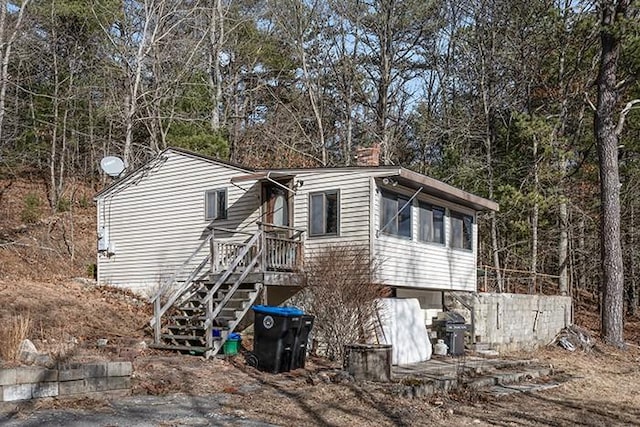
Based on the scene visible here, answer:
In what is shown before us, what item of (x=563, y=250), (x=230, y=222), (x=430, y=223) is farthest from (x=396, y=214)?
(x=563, y=250)

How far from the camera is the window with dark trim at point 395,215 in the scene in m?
14.1

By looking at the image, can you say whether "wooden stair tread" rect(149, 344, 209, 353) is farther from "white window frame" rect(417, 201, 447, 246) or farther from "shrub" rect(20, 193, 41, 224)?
"shrub" rect(20, 193, 41, 224)

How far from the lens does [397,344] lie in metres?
13.4

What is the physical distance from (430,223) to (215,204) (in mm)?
5164

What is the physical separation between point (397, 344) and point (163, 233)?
6.93 meters

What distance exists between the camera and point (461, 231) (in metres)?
17.6

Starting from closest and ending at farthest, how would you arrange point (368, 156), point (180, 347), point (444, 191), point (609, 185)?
point (180, 347) < point (444, 191) < point (368, 156) < point (609, 185)

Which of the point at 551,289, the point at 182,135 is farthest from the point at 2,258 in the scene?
the point at 551,289

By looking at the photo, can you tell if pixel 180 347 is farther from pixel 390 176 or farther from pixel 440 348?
pixel 440 348

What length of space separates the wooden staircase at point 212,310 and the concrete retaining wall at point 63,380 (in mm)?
3245

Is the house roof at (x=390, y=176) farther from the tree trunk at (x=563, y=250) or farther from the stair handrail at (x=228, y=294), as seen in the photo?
the tree trunk at (x=563, y=250)

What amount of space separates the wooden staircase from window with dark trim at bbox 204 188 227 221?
188 centimetres

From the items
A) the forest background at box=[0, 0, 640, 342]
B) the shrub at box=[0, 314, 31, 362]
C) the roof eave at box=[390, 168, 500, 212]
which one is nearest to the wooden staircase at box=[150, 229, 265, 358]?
the roof eave at box=[390, 168, 500, 212]

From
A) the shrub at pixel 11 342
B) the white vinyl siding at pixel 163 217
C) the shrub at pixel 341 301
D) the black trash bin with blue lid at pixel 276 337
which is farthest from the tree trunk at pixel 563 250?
the shrub at pixel 11 342
